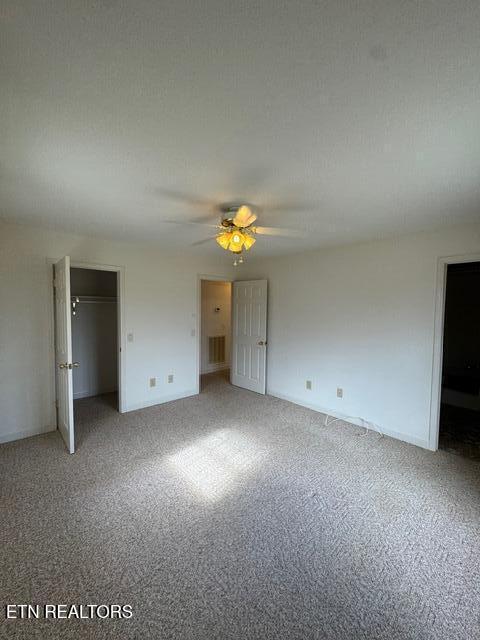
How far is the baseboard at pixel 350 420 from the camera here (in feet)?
9.91

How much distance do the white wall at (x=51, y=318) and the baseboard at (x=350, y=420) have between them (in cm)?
147

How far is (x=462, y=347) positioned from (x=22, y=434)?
6.47 metres

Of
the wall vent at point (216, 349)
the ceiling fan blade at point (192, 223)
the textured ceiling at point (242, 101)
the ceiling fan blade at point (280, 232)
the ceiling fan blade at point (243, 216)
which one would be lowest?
the wall vent at point (216, 349)

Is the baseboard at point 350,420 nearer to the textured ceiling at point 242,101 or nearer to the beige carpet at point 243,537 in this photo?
the beige carpet at point 243,537

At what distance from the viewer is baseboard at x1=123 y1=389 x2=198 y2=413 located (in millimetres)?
3899

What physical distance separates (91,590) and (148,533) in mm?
409

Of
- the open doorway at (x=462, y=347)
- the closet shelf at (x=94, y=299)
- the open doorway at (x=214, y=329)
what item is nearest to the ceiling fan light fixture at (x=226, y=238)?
the closet shelf at (x=94, y=299)

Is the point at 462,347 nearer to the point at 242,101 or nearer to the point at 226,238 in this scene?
the point at 226,238

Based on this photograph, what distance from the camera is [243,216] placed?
6.84ft

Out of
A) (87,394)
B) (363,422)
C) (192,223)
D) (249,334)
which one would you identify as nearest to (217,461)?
(363,422)

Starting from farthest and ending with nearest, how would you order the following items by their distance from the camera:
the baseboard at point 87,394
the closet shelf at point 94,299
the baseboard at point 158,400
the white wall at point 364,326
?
the baseboard at point 87,394, the closet shelf at point 94,299, the baseboard at point 158,400, the white wall at point 364,326

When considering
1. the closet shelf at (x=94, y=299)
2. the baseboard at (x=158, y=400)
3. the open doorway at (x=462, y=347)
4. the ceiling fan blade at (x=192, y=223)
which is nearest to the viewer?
the ceiling fan blade at (x=192, y=223)

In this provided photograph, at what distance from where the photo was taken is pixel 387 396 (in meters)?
3.28

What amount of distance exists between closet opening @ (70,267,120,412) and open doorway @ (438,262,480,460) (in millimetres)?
5040
